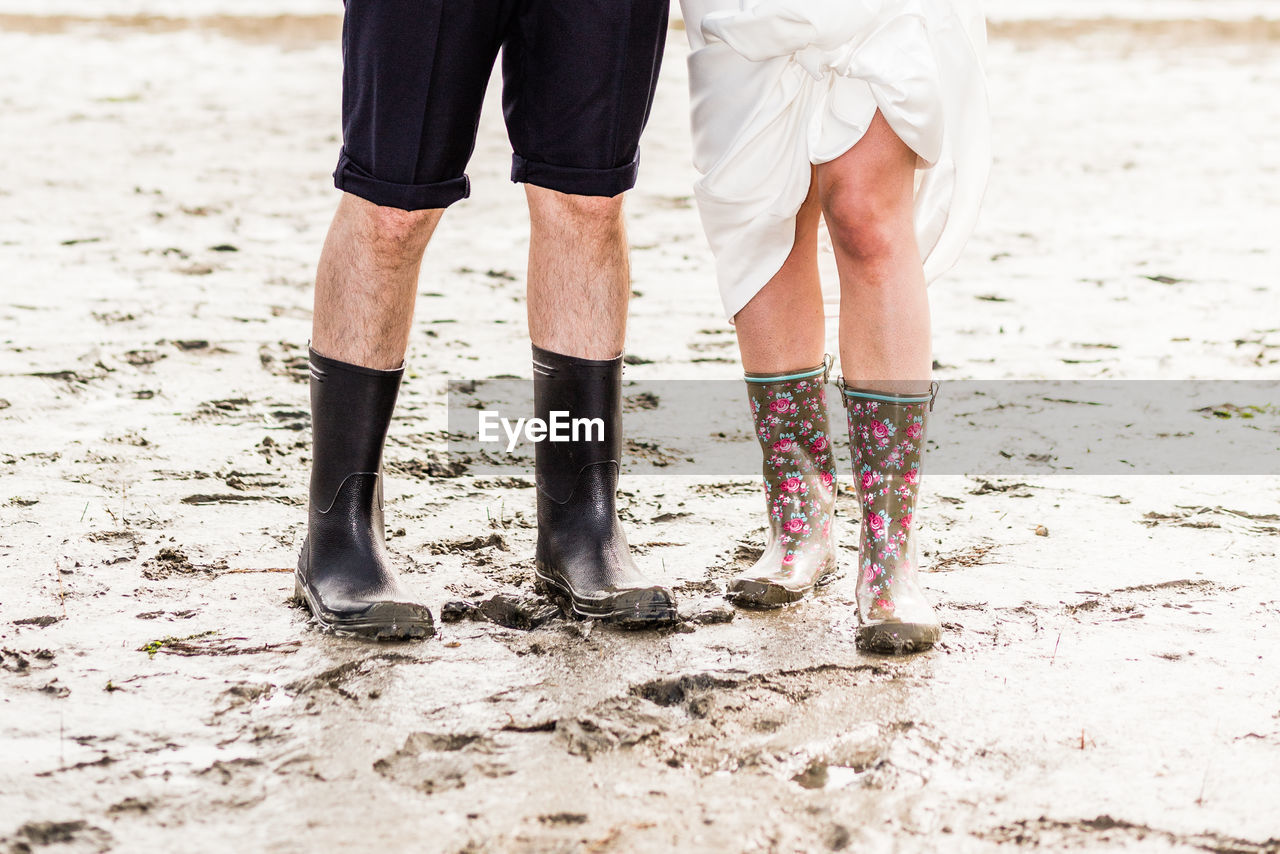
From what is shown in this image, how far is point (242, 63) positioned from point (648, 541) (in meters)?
7.45

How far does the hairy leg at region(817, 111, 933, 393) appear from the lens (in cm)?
207

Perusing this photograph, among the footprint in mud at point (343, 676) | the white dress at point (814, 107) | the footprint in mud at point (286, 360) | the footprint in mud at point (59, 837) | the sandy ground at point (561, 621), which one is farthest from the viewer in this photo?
the footprint in mud at point (286, 360)

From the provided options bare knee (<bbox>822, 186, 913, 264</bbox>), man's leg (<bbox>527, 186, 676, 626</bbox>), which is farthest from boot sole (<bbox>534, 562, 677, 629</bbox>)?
bare knee (<bbox>822, 186, 913, 264</bbox>)

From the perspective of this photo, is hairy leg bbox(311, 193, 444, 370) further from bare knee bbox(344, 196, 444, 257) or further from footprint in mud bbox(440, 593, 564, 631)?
footprint in mud bbox(440, 593, 564, 631)

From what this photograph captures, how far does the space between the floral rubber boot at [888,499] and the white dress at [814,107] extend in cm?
31

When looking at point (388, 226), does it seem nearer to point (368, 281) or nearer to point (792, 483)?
point (368, 281)

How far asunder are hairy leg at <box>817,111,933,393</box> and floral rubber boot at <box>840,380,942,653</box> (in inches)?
1.4

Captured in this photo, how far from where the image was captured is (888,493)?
7.03 ft

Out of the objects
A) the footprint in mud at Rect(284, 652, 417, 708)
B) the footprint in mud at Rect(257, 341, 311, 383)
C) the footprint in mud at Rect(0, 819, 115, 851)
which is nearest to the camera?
the footprint in mud at Rect(0, 819, 115, 851)

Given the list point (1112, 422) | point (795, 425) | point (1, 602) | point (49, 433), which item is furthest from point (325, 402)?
→ point (1112, 422)

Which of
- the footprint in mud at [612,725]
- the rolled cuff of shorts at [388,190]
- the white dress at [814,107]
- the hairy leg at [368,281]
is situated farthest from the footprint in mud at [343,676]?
the white dress at [814,107]

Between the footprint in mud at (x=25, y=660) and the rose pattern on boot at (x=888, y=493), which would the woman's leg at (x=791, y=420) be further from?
the footprint in mud at (x=25, y=660)

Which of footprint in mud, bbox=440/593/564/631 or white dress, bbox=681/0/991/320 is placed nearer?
white dress, bbox=681/0/991/320

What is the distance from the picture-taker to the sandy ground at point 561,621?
1.62 m
